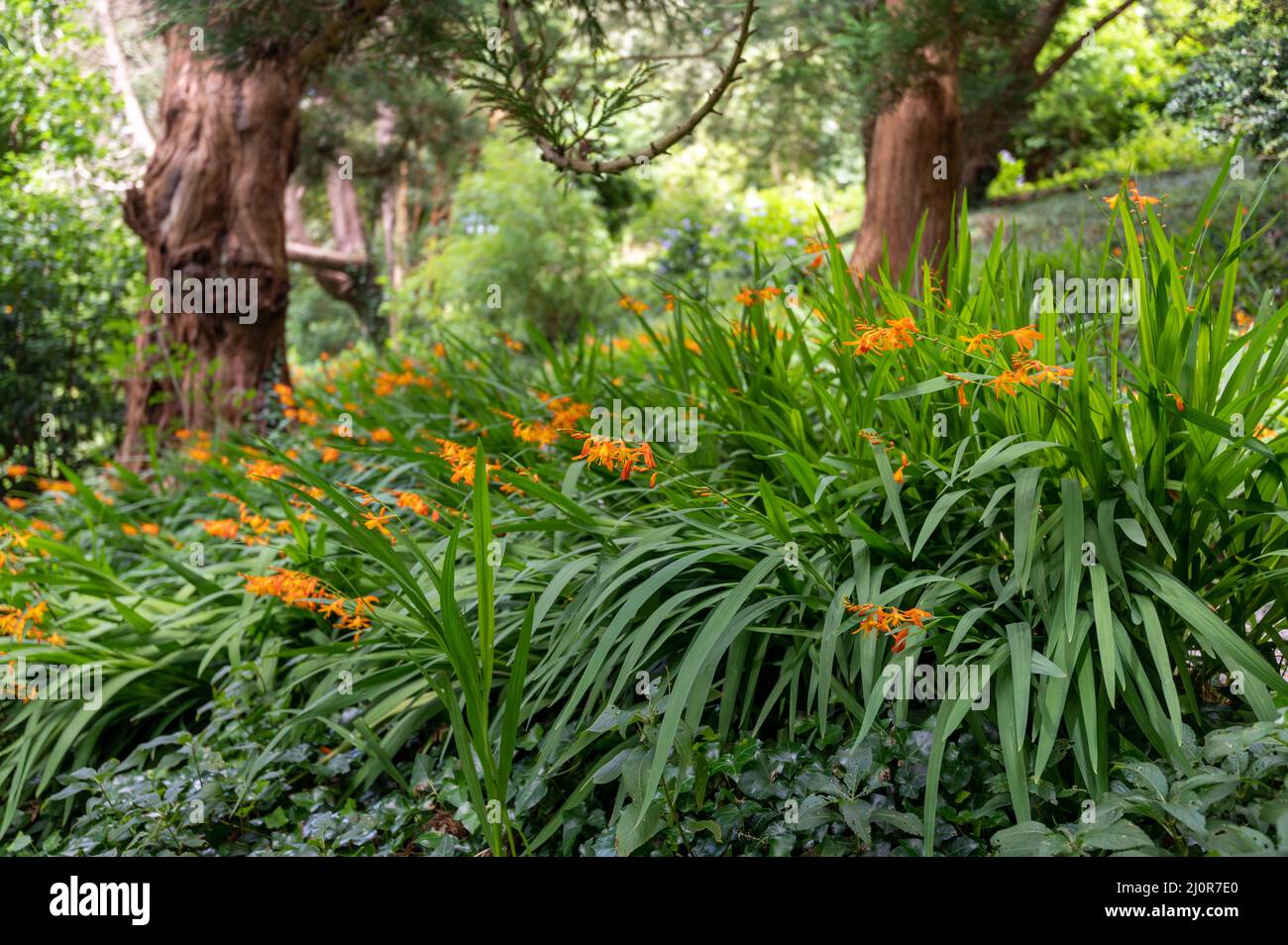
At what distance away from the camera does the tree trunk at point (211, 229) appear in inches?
205

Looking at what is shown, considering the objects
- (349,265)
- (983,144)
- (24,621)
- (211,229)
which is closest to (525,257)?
(349,265)

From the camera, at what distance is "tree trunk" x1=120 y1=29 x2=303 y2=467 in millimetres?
5219

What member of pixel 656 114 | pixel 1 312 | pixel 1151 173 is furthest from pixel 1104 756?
pixel 656 114

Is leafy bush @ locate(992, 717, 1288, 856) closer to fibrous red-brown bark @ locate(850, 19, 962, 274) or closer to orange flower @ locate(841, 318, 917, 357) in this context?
orange flower @ locate(841, 318, 917, 357)

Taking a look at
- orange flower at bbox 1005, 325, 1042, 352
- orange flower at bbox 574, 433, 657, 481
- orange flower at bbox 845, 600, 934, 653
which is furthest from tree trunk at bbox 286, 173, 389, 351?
orange flower at bbox 845, 600, 934, 653

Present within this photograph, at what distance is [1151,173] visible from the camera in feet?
34.4

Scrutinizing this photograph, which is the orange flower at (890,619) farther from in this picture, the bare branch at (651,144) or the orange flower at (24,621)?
the orange flower at (24,621)

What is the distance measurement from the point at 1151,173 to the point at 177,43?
8.82 meters

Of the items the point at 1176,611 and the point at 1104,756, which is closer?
the point at 1104,756

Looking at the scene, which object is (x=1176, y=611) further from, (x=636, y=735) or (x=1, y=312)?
(x=1, y=312)

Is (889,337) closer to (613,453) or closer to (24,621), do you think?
(613,453)

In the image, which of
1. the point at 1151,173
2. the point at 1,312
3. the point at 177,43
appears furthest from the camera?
the point at 1151,173

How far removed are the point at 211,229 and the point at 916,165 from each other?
3272 mm

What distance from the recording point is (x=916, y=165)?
459 centimetres
